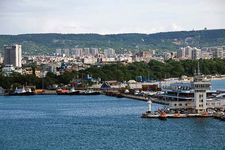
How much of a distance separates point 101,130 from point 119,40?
110 meters

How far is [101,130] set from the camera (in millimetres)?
22109

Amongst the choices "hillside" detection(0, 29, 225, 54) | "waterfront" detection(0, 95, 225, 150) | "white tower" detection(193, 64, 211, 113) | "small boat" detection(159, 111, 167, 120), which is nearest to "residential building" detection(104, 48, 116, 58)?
"hillside" detection(0, 29, 225, 54)

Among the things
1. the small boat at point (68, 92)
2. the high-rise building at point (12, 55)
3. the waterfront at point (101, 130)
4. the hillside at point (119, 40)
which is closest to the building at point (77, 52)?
the hillside at point (119, 40)

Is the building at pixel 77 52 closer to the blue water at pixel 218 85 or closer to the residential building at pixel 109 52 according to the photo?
the residential building at pixel 109 52

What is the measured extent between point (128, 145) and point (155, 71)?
42.2 meters

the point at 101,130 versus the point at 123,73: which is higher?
the point at 123,73

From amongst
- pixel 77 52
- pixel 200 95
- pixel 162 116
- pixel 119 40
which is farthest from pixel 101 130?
pixel 119 40

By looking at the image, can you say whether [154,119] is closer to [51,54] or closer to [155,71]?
[155,71]

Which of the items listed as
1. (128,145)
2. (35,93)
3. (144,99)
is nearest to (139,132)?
(128,145)

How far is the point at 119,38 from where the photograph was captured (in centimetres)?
13138

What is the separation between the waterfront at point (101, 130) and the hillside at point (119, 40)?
3514 inches

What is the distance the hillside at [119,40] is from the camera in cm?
11916

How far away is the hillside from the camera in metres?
119

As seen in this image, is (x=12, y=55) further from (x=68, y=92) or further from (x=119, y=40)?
(x=119, y=40)
